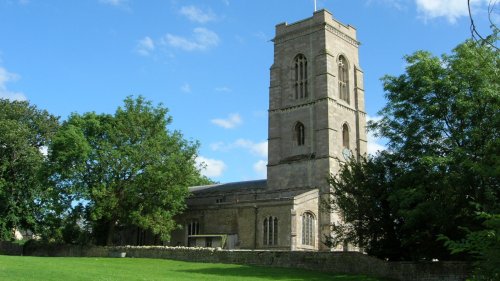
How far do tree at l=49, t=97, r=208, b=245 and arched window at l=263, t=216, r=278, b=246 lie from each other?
782 cm

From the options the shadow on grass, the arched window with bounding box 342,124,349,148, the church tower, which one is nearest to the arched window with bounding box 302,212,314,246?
the church tower

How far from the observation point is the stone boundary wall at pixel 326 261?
85.5 feet

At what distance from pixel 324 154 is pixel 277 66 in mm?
12099

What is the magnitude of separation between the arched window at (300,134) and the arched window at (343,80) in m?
5.49

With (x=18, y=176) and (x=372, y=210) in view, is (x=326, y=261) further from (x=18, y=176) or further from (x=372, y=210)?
(x=18, y=176)

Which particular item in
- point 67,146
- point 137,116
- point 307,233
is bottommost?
point 307,233

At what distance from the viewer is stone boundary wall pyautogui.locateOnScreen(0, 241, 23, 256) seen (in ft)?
160

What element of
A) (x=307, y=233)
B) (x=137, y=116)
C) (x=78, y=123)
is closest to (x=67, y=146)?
(x=78, y=123)

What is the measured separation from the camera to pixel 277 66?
58.4m

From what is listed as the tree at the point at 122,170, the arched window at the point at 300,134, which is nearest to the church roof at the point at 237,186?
the arched window at the point at 300,134

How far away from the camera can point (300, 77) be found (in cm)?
5675

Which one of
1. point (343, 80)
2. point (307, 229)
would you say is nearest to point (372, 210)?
point (307, 229)

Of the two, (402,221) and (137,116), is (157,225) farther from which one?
(402,221)

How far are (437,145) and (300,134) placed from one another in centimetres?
2892
